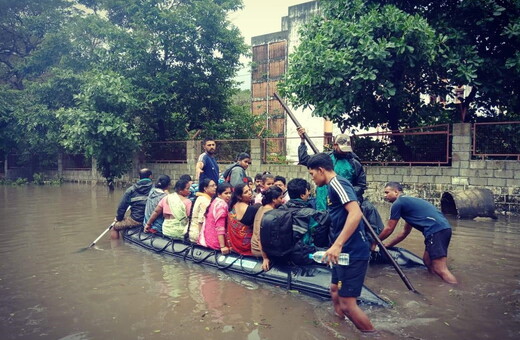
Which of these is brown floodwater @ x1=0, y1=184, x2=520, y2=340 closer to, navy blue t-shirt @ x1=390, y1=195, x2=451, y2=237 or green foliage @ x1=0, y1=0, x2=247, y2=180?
navy blue t-shirt @ x1=390, y1=195, x2=451, y2=237

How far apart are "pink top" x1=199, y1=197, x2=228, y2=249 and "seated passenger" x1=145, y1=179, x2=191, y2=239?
703 mm

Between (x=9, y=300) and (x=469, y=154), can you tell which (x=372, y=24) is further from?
(x=9, y=300)

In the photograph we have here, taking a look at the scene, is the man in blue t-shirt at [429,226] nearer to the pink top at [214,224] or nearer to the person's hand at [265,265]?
the person's hand at [265,265]

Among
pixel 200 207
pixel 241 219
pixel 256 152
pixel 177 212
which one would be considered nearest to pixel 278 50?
pixel 256 152

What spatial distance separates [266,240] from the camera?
5.28 m

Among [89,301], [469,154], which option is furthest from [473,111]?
[89,301]

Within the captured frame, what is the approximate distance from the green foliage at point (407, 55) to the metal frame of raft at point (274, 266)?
19.3 feet

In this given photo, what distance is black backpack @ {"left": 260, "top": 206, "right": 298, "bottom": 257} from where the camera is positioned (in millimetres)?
5133

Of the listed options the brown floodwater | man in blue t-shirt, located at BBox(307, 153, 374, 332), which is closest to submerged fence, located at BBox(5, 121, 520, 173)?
the brown floodwater

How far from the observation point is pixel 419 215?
569cm

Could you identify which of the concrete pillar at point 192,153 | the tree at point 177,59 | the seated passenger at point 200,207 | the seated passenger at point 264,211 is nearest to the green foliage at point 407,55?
the seated passenger at point 200,207

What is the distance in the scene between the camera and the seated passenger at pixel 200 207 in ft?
22.2

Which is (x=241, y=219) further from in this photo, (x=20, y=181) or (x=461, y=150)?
(x=20, y=181)

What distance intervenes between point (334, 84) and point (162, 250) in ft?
22.5
